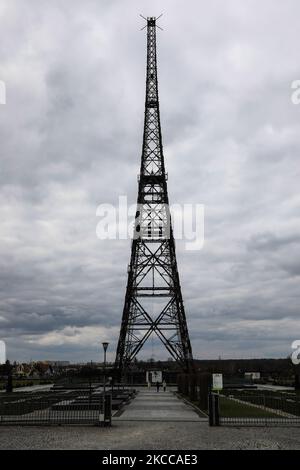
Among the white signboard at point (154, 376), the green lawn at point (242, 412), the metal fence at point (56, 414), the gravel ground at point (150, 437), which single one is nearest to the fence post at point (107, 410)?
the metal fence at point (56, 414)

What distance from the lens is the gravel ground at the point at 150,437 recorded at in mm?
16609

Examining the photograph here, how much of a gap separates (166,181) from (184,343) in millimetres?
17082

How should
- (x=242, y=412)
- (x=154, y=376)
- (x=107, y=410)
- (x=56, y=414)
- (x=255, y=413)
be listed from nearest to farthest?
(x=107, y=410), (x=56, y=414), (x=255, y=413), (x=242, y=412), (x=154, y=376)

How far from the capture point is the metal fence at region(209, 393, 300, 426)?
22.4 meters

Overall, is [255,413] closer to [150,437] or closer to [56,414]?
[56,414]

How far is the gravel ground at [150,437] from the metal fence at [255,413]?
3.35 ft

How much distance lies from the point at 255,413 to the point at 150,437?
11060 millimetres

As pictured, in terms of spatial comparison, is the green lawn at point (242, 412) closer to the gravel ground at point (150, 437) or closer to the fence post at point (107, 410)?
the gravel ground at point (150, 437)

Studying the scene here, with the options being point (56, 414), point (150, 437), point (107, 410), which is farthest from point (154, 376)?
point (150, 437)

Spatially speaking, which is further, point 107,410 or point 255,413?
point 255,413

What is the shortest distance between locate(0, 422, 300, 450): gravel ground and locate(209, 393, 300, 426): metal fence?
1021mm

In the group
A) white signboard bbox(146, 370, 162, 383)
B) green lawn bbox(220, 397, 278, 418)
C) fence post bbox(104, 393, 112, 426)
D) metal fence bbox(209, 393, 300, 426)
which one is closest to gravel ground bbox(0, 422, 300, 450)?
fence post bbox(104, 393, 112, 426)

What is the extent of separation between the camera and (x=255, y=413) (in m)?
27.7

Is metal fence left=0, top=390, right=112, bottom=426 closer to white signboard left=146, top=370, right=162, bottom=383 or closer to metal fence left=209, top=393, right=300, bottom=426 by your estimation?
metal fence left=209, top=393, right=300, bottom=426
